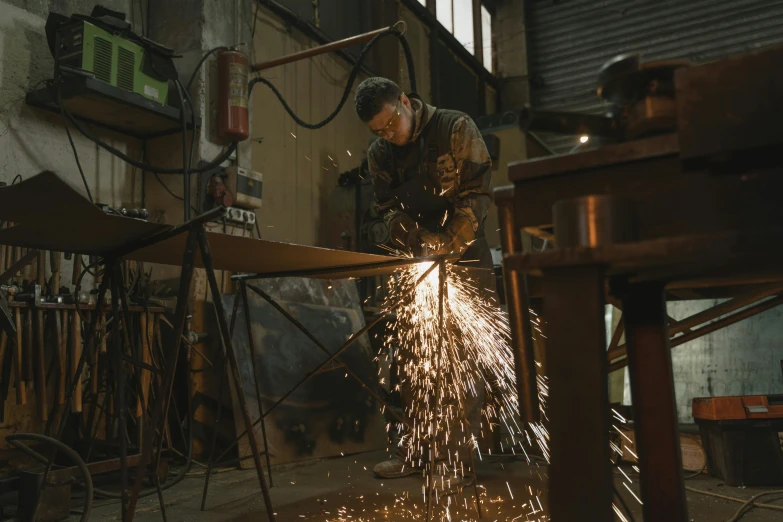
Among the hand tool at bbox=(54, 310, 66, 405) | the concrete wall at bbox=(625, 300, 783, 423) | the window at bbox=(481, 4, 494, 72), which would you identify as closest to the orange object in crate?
the concrete wall at bbox=(625, 300, 783, 423)

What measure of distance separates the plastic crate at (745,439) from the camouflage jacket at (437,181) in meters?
1.55

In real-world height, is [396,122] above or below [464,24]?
below

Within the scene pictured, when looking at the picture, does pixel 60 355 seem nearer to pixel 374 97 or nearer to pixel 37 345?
pixel 37 345

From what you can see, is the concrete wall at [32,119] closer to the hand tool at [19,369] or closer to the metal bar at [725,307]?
the hand tool at [19,369]

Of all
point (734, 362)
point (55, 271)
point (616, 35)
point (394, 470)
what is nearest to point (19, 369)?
point (55, 271)

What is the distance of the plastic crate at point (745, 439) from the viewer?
2992 millimetres

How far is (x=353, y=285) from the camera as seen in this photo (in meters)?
4.87

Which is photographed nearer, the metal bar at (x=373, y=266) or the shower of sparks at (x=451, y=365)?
the metal bar at (x=373, y=266)

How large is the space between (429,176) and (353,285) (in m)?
1.81

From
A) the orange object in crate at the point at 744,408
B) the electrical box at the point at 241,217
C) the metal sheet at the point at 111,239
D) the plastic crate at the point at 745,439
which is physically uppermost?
the electrical box at the point at 241,217

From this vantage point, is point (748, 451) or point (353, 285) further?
point (353, 285)

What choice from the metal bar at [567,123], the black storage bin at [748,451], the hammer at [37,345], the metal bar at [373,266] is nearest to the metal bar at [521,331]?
the metal bar at [567,123]

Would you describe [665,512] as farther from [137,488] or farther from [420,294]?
[420,294]

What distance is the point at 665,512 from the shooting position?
1.45 metres
